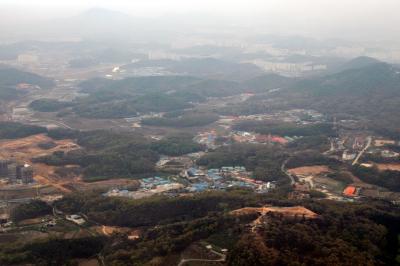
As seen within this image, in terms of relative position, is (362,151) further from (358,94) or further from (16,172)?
(16,172)

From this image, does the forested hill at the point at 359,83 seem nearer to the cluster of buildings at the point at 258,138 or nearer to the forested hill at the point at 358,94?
the forested hill at the point at 358,94

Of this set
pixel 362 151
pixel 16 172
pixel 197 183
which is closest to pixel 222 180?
pixel 197 183

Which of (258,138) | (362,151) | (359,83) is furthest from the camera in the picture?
(359,83)

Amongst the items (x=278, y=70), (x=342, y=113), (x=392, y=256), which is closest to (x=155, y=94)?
(x=342, y=113)

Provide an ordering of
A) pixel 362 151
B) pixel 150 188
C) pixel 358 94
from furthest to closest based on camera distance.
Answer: pixel 358 94 < pixel 362 151 < pixel 150 188

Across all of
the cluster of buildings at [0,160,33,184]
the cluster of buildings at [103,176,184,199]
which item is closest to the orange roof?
the cluster of buildings at [103,176,184,199]

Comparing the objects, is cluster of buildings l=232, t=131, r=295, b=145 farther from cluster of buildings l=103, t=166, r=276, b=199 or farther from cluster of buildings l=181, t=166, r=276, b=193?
cluster of buildings l=103, t=166, r=276, b=199

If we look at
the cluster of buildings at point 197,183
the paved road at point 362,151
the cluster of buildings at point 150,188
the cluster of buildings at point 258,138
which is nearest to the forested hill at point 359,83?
the paved road at point 362,151

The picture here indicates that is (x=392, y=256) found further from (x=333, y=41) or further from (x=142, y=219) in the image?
(x=333, y=41)

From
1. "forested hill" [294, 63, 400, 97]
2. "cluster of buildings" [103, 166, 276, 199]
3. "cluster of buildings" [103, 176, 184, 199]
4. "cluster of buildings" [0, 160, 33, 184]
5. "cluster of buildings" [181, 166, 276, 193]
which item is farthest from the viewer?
"forested hill" [294, 63, 400, 97]
